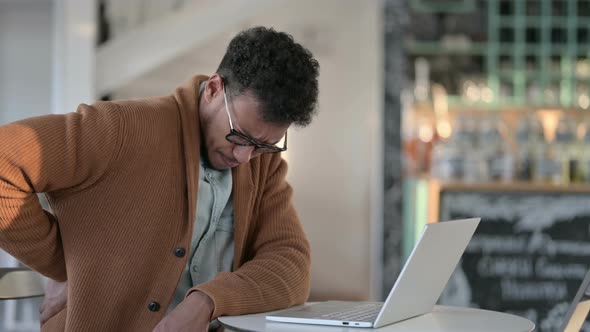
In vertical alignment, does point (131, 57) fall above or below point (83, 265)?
above

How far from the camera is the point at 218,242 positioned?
1706mm

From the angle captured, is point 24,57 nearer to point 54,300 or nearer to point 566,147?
point 566,147

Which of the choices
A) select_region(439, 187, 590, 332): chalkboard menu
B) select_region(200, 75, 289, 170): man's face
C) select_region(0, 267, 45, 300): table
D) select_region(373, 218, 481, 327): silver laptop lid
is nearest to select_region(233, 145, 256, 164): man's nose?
select_region(200, 75, 289, 170): man's face

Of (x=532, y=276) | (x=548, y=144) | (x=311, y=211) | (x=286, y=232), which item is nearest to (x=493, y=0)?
(x=548, y=144)

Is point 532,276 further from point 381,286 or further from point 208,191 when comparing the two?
point 208,191

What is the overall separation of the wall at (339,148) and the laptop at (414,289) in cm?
396

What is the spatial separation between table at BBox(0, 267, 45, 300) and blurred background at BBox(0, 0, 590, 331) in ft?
7.57

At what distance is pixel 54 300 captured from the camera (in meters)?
1.66

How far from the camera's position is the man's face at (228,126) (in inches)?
60.9

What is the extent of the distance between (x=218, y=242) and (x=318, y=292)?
3.99 m

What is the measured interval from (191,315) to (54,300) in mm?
340

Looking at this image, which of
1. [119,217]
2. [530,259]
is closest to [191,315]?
[119,217]

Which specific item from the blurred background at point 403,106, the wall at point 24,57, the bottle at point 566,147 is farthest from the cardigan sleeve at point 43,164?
the bottle at point 566,147

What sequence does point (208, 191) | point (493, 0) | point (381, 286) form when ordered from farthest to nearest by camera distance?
1. point (493, 0)
2. point (381, 286)
3. point (208, 191)
